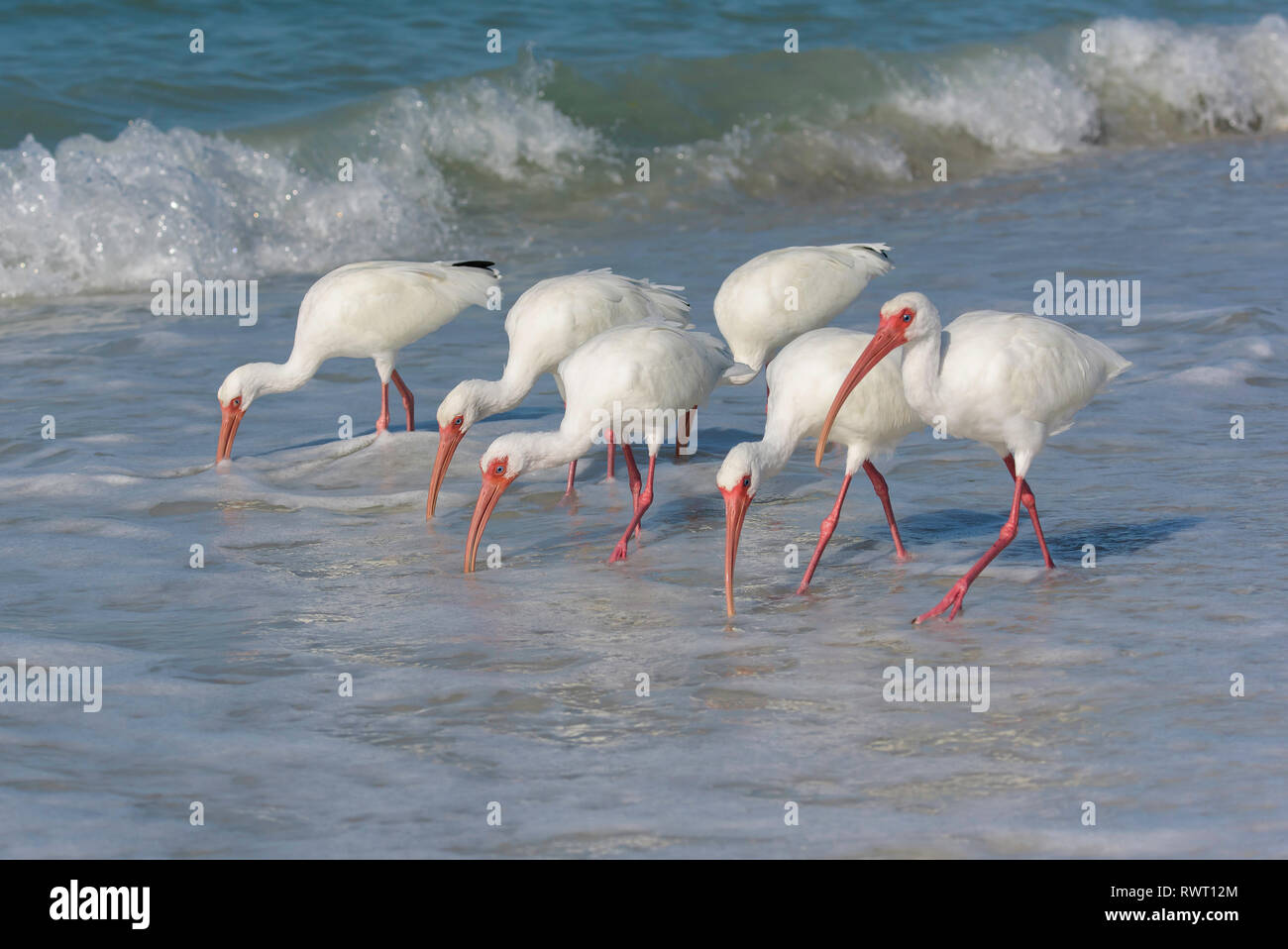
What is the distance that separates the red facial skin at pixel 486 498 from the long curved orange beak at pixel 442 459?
1.10ft

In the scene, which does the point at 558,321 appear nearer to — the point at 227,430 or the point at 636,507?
the point at 636,507

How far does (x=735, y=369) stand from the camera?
7.91m

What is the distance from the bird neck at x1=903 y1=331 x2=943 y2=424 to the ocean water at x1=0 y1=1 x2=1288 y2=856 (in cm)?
73

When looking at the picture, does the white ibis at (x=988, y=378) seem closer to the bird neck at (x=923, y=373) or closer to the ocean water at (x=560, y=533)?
the bird neck at (x=923, y=373)

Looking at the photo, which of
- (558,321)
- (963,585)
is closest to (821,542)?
(963,585)

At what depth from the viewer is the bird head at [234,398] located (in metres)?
8.40

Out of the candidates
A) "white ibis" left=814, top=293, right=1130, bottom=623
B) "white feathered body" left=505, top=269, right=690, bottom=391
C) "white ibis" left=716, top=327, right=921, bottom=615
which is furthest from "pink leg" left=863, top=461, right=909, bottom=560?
"white feathered body" left=505, top=269, right=690, bottom=391

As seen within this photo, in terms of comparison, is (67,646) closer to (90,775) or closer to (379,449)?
(90,775)

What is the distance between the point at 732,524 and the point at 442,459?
1.81m

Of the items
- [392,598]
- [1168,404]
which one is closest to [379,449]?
[392,598]

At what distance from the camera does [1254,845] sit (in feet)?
13.3

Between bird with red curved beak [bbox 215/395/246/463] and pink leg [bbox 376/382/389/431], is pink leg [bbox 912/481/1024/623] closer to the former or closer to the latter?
pink leg [bbox 376/382/389/431]

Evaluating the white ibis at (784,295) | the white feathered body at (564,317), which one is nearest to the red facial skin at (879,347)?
the white feathered body at (564,317)

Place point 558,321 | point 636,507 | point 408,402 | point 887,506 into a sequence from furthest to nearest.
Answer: point 408,402 → point 558,321 → point 636,507 → point 887,506
